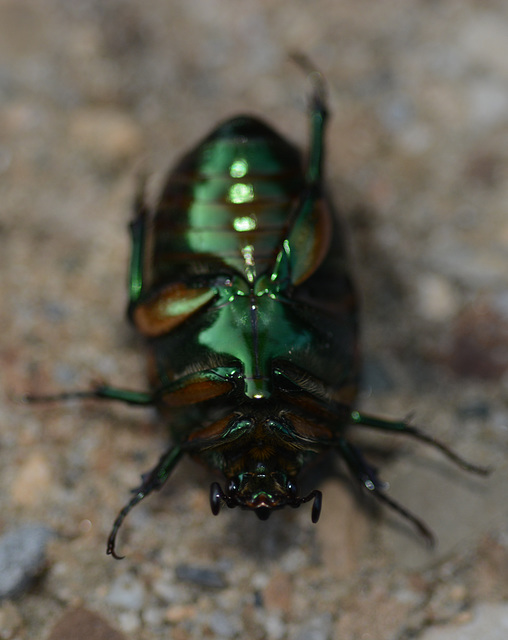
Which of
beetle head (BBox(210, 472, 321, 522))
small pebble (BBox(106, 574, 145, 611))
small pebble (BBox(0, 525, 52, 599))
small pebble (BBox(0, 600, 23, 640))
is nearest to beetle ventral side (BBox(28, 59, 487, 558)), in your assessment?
beetle head (BBox(210, 472, 321, 522))

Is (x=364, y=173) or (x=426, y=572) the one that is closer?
(x=426, y=572)

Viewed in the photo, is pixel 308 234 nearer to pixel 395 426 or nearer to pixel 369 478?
pixel 395 426

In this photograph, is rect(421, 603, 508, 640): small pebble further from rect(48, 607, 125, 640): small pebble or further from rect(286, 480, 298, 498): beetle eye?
rect(48, 607, 125, 640): small pebble

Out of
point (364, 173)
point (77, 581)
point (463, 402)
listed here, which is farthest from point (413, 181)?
point (77, 581)

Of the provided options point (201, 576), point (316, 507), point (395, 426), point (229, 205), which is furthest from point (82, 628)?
point (229, 205)

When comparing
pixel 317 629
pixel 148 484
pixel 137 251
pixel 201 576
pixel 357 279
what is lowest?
pixel 317 629

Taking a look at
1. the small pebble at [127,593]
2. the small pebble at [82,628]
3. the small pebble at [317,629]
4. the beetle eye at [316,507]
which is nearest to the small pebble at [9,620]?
the small pebble at [82,628]

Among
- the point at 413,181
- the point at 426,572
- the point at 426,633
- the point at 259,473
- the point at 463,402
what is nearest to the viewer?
the point at 259,473

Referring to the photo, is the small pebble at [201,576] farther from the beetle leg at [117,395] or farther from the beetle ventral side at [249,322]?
the beetle leg at [117,395]

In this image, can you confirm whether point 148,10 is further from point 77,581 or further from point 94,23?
point 77,581
